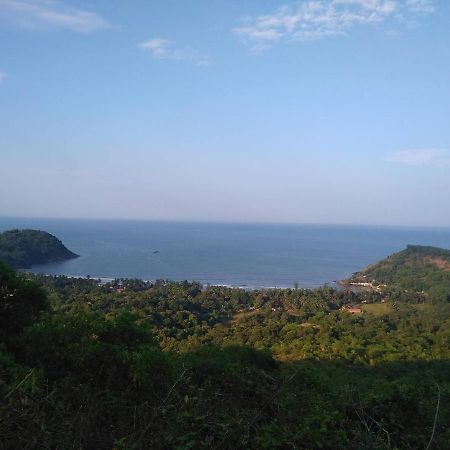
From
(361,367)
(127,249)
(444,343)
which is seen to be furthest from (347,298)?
(127,249)

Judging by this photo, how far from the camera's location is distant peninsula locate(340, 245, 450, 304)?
3728 cm

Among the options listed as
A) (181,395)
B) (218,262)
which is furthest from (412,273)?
(181,395)

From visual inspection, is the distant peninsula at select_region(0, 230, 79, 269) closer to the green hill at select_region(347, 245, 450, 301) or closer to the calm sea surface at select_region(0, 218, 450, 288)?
the calm sea surface at select_region(0, 218, 450, 288)

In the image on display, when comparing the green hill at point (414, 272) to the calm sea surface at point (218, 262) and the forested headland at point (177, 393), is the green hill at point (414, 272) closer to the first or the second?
the calm sea surface at point (218, 262)

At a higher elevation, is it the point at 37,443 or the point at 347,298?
the point at 37,443

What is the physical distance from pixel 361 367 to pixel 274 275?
3066 cm

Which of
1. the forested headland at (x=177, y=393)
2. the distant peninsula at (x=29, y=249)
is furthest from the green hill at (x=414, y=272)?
the distant peninsula at (x=29, y=249)

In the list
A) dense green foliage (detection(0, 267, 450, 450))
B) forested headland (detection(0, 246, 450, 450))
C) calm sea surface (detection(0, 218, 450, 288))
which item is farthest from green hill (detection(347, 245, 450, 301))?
dense green foliage (detection(0, 267, 450, 450))

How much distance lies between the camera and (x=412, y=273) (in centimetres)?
4172

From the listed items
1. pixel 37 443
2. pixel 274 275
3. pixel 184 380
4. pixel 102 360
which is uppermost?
pixel 37 443

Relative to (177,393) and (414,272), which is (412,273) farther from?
(177,393)

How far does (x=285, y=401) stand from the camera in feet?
12.5

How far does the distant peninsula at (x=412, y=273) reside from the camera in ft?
122

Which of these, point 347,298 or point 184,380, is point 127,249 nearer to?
point 347,298
